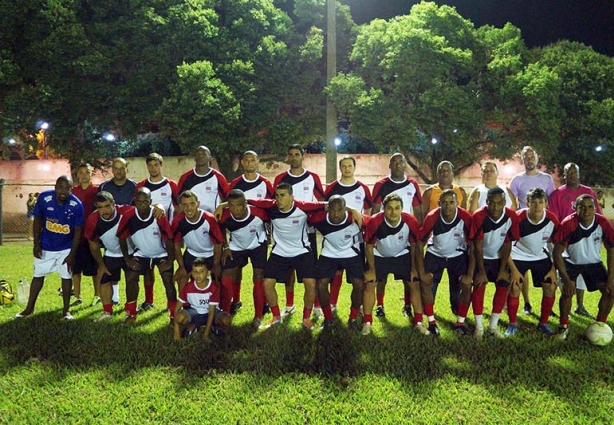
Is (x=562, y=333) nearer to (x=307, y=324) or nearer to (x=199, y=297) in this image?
(x=307, y=324)

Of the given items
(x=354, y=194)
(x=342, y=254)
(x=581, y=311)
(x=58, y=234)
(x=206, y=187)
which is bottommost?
(x=581, y=311)

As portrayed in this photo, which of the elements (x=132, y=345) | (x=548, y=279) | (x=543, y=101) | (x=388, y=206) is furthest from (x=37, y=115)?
(x=543, y=101)

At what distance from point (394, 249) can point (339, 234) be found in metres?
0.70

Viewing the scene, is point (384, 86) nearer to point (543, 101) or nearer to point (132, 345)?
point (543, 101)

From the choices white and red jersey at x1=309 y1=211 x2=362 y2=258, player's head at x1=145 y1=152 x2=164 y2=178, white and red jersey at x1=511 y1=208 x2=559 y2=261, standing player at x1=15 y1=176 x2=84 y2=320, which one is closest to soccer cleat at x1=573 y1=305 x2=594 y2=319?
white and red jersey at x1=511 y1=208 x2=559 y2=261

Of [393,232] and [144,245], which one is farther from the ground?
[393,232]

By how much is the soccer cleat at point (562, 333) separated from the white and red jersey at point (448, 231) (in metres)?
1.43

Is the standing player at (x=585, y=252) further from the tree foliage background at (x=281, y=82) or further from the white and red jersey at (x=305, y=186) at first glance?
the tree foliage background at (x=281, y=82)

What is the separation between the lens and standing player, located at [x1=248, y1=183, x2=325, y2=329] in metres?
5.46

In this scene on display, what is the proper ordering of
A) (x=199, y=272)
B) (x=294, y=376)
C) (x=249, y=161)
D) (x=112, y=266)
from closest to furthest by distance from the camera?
1. (x=294, y=376)
2. (x=199, y=272)
3. (x=112, y=266)
4. (x=249, y=161)

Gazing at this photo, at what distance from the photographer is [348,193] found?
6098 mm

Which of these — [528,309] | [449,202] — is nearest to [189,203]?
[449,202]

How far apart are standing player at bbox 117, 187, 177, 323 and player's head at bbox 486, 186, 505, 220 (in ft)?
12.7

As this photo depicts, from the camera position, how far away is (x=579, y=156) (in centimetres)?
2125
